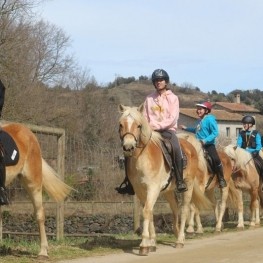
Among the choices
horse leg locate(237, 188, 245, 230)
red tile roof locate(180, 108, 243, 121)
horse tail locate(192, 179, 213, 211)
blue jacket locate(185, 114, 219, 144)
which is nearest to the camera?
horse tail locate(192, 179, 213, 211)

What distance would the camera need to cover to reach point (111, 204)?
46.5ft

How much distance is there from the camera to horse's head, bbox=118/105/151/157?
852cm

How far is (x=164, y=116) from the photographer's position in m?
9.94

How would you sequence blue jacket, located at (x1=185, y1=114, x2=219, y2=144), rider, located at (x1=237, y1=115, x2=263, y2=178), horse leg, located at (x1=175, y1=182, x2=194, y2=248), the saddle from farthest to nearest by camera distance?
1. rider, located at (x1=237, y1=115, x2=263, y2=178)
2. blue jacket, located at (x1=185, y1=114, x2=219, y2=144)
3. horse leg, located at (x1=175, y1=182, x2=194, y2=248)
4. the saddle

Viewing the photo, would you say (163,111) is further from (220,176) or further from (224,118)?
(224,118)

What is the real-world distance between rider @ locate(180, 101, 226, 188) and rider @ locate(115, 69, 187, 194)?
3053 millimetres

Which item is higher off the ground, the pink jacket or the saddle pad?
the pink jacket

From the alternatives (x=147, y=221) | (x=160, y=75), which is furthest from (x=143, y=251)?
(x=160, y=75)

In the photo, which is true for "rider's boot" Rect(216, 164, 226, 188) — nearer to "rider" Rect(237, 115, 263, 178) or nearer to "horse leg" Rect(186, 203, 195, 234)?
"horse leg" Rect(186, 203, 195, 234)

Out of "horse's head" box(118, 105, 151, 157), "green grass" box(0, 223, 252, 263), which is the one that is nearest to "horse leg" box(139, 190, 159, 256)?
"green grass" box(0, 223, 252, 263)

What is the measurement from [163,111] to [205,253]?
258 cm

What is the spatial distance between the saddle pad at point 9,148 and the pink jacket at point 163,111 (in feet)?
8.40

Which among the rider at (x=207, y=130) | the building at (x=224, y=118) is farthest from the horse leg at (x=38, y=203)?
the building at (x=224, y=118)

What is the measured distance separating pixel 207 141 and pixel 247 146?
3.27m
